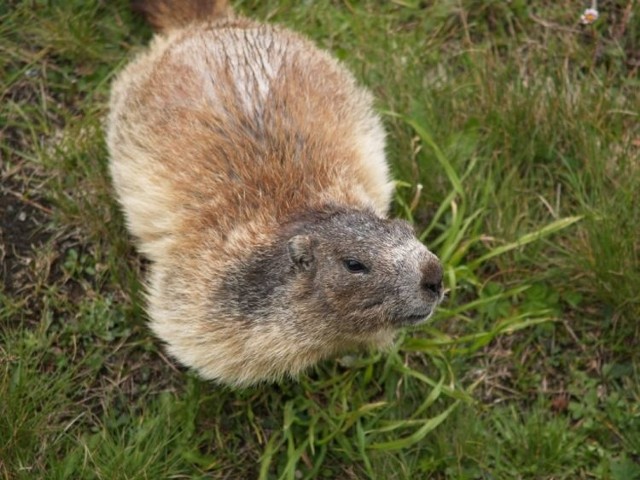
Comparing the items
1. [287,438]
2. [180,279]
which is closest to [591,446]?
[287,438]

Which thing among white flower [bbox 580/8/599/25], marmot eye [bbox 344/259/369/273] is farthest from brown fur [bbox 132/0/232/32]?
white flower [bbox 580/8/599/25]

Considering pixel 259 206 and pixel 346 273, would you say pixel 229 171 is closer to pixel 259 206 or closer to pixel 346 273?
pixel 259 206

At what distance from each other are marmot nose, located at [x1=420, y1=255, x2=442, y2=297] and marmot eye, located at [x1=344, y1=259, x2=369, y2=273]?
0.99 feet

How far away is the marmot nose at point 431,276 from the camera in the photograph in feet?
16.2

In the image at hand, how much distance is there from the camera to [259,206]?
543cm

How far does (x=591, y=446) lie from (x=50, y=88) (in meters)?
4.38

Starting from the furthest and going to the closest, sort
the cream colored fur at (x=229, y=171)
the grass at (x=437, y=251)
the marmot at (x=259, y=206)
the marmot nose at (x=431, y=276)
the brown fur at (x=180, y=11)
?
1. the brown fur at (x=180, y=11)
2. the grass at (x=437, y=251)
3. the cream colored fur at (x=229, y=171)
4. the marmot at (x=259, y=206)
5. the marmot nose at (x=431, y=276)

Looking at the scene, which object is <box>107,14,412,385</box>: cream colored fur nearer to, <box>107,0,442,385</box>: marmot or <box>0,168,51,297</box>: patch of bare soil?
<box>107,0,442,385</box>: marmot

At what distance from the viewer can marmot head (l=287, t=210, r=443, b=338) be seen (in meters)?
4.94

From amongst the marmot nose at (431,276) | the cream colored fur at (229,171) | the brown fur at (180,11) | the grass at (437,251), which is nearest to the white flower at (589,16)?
the grass at (437,251)

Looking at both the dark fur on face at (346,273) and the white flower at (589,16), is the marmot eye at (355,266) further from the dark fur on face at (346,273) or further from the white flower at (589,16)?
the white flower at (589,16)

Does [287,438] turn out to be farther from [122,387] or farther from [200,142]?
[200,142]

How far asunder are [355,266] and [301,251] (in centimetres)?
31

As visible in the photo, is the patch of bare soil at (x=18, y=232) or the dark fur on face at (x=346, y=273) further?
the patch of bare soil at (x=18, y=232)
